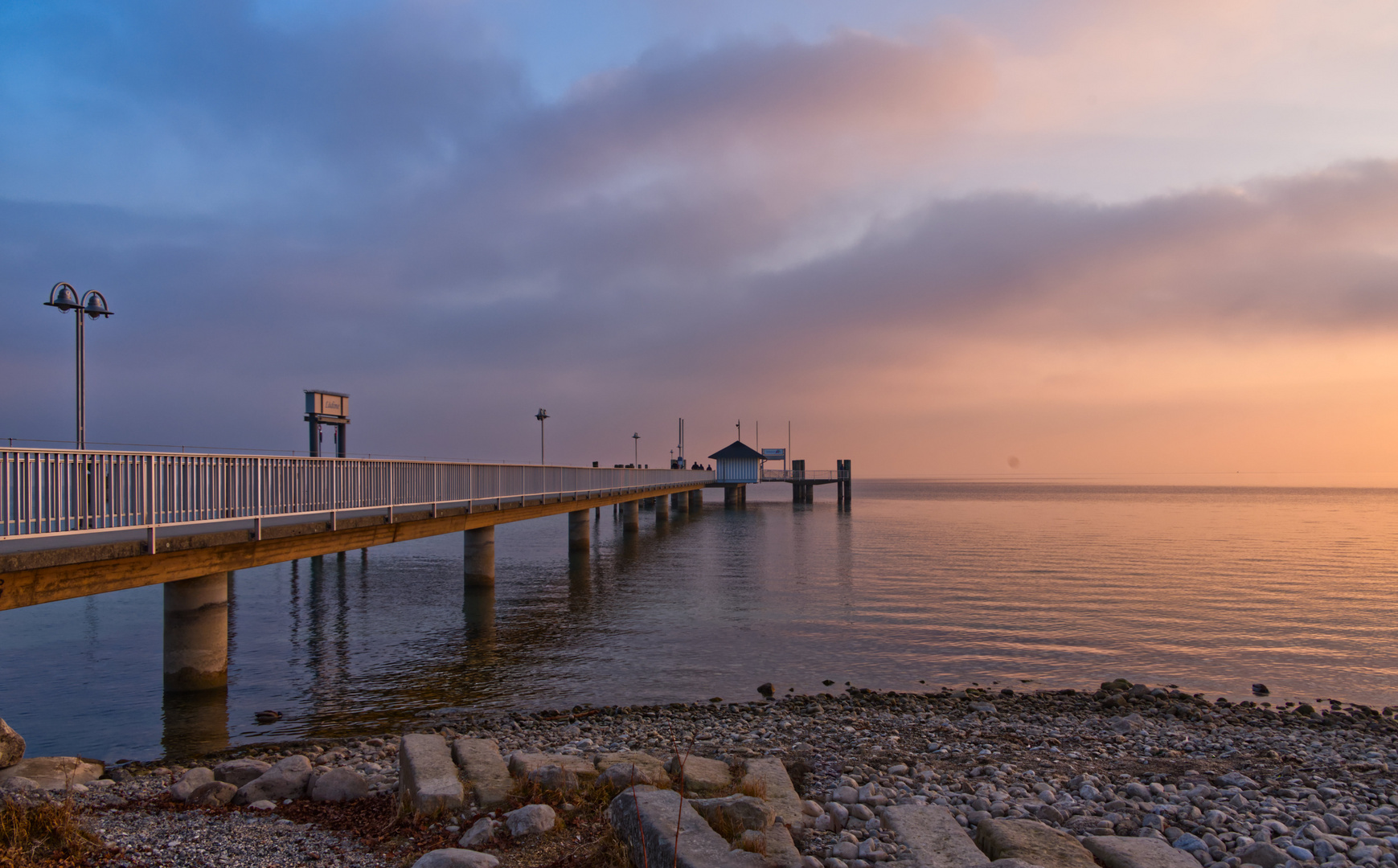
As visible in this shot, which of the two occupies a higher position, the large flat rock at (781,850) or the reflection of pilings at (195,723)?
the large flat rock at (781,850)

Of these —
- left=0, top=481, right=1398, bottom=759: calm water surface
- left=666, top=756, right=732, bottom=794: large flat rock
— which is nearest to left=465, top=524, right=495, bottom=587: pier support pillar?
left=0, top=481, right=1398, bottom=759: calm water surface

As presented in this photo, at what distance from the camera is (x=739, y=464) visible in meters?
82.8

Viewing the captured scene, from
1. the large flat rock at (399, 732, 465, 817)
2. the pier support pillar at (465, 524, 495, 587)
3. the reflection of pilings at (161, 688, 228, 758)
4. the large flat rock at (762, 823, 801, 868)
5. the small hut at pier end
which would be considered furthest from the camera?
the small hut at pier end

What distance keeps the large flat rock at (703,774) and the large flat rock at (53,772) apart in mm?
5197

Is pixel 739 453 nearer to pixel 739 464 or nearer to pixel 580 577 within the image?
pixel 739 464

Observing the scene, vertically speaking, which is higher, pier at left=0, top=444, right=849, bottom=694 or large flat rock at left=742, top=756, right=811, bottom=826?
pier at left=0, top=444, right=849, bottom=694

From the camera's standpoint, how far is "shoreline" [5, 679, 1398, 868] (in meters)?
5.93

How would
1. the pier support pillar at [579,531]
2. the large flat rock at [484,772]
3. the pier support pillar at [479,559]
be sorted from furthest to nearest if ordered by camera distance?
the pier support pillar at [579,531] → the pier support pillar at [479,559] → the large flat rock at [484,772]

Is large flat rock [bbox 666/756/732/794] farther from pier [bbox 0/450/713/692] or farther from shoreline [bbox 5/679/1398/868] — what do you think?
pier [bbox 0/450/713/692]

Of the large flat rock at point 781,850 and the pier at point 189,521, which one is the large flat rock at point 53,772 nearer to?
the pier at point 189,521

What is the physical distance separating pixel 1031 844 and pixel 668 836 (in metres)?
2.50

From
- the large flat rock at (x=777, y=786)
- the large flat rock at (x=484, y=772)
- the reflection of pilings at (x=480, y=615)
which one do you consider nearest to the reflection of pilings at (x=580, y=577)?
the reflection of pilings at (x=480, y=615)

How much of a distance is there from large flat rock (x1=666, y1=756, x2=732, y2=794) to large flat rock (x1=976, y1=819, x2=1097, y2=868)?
200 cm

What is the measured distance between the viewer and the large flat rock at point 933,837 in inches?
198
